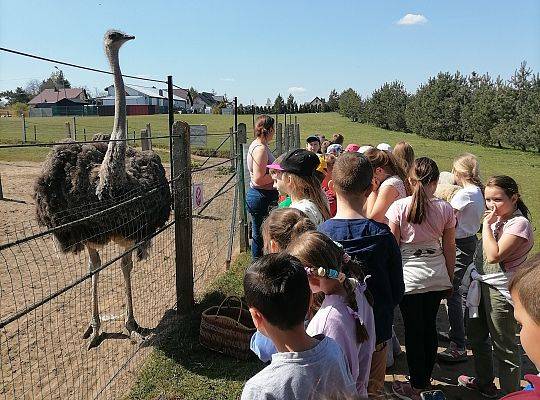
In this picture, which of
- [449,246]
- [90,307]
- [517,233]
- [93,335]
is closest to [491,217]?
[517,233]

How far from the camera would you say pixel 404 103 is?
4731 centimetres

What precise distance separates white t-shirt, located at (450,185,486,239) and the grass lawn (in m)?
1.81

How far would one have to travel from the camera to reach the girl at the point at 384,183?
3414 mm

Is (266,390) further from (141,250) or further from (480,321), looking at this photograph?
(141,250)

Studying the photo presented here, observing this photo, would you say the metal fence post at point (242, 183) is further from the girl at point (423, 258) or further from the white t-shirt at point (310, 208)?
the white t-shirt at point (310, 208)

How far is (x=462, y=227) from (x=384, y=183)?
0.86 m

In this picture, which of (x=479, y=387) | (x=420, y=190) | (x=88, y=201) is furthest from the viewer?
(x=88, y=201)

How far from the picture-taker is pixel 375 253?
2391mm

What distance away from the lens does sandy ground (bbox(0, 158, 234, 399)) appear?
3668mm

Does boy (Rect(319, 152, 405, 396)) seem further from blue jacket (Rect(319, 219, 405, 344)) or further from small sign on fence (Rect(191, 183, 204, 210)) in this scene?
small sign on fence (Rect(191, 183, 204, 210))

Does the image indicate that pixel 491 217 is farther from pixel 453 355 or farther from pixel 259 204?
pixel 259 204

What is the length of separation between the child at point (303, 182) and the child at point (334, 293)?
86 centimetres

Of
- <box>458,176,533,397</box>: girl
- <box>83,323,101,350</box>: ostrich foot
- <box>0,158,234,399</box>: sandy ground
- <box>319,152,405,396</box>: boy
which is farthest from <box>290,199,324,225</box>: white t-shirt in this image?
<box>83,323,101,350</box>: ostrich foot

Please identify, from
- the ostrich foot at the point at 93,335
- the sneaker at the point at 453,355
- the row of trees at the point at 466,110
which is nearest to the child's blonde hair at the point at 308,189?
the sneaker at the point at 453,355
